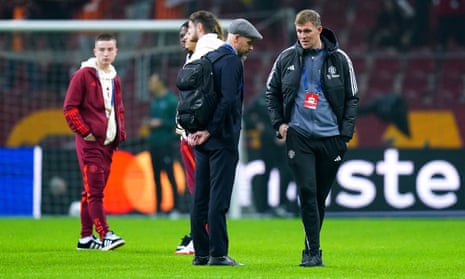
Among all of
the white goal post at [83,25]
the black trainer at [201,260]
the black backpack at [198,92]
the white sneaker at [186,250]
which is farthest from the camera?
the white goal post at [83,25]

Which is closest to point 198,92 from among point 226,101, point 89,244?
point 226,101

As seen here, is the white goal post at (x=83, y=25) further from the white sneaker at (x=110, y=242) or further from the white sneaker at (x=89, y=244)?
the white sneaker at (x=110, y=242)

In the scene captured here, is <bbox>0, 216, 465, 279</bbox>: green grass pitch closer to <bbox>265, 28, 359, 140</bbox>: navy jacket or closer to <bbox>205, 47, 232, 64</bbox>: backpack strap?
<bbox>265, 28, 359, 140</bbox>: navy jacket

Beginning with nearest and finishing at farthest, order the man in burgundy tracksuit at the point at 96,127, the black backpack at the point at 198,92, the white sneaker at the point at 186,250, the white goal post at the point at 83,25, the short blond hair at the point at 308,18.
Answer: the black backpack at the point at 198,92 < the short blond hair at the point at 308,18 < the white sneaker at the point at 186,250 < the man in burgundy tracksuit at the point at 96,127 < the white goal post at the point at 83,25

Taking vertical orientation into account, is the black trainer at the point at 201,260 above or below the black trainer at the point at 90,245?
above

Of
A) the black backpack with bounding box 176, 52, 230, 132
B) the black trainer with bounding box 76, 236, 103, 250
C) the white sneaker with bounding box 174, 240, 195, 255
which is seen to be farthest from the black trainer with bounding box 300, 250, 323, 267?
the black trainer with bounding box 76, 236, 103, 250

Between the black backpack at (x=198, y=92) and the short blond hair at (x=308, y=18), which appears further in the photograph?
the short blond hair at (x=308, y=18)

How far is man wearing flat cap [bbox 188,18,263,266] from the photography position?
9148 millimetres

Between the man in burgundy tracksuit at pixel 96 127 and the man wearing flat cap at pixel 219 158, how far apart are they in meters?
2.17

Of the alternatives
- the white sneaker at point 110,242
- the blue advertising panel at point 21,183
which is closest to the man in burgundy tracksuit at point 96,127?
the white sneaker at point 110,242

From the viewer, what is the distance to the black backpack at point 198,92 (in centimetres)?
910

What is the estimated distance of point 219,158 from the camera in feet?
30.2

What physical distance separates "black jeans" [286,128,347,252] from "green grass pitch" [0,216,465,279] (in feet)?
1.15

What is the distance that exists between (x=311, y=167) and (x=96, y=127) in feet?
9.42
